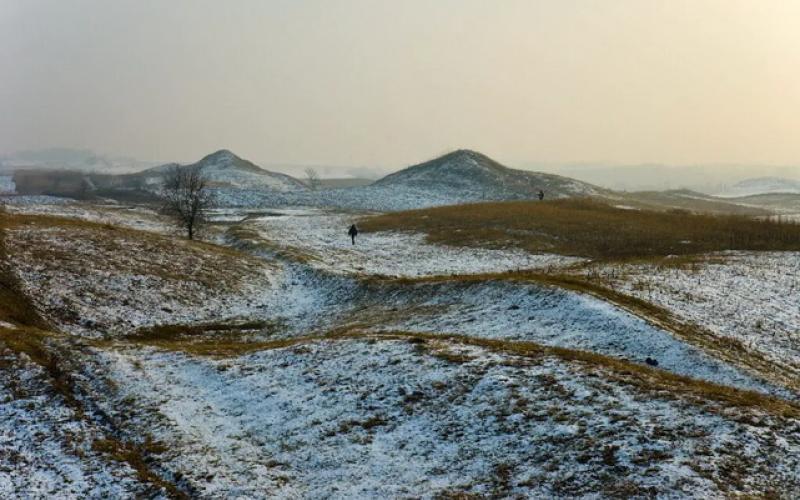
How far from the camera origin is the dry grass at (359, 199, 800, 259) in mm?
42344

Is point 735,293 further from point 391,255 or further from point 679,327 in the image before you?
point 391,255

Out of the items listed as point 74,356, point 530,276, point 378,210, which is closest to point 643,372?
point 530,276

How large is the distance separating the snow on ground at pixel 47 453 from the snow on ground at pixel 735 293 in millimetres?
20562

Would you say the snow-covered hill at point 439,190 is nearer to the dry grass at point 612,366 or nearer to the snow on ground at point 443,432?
the dry grass at point 612,366

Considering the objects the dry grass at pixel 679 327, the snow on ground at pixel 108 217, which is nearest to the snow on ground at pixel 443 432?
the dry grass at pixel 679 327

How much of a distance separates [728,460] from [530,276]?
1768 cm

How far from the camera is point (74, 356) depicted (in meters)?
18.4

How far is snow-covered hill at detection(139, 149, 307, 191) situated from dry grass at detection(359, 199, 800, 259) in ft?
286

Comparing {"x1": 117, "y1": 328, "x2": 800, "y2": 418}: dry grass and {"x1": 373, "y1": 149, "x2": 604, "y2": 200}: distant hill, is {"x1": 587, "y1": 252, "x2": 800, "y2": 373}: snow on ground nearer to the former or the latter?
{"x1": 117, "y1": 328, "x2": 800, "y2": 418}: dry grass

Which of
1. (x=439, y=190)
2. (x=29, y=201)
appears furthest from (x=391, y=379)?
(x=439, y=190)

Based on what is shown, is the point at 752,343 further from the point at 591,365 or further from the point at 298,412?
the point at 298,412

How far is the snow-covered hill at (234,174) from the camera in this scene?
151m

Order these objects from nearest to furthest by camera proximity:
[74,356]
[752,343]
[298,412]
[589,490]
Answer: [589,490] → [298,412] → [74,356] → [752,343]

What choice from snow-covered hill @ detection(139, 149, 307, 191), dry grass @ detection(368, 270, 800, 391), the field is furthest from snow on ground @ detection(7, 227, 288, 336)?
snow-covered hill @ detection(139, 149, 307, 191)
